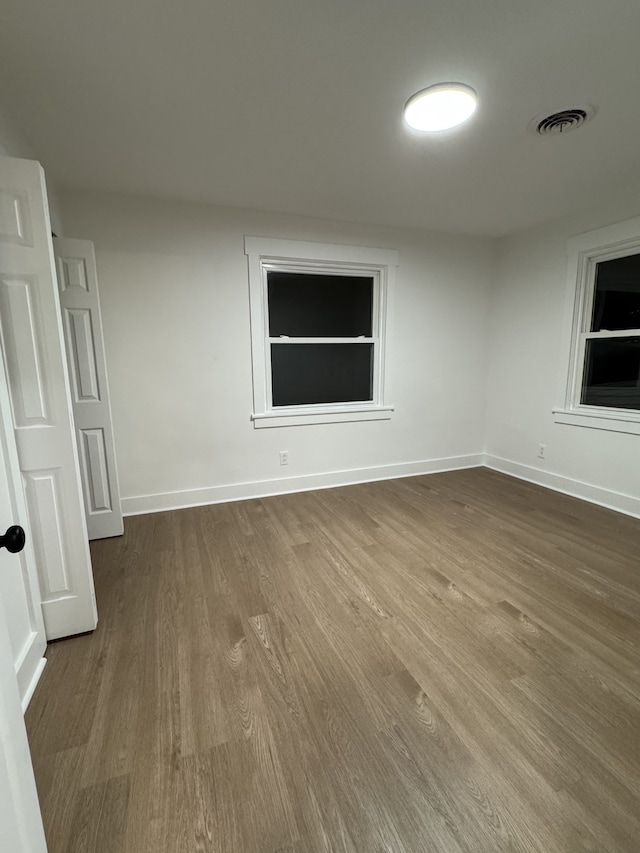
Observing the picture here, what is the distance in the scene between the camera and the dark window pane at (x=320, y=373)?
3.63 meters

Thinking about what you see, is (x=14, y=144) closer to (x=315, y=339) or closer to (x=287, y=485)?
(x=315, y=339)

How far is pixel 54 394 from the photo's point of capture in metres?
1.66

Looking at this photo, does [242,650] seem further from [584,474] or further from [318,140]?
[584,474]

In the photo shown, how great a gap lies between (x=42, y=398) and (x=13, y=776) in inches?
53.8

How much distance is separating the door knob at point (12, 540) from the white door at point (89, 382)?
2093 mm

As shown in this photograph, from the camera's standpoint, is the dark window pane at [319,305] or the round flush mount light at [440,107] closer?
the round flush mount light at [440,107]

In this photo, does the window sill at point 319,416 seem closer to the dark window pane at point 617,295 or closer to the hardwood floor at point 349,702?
the hardwood floor at point 349,702

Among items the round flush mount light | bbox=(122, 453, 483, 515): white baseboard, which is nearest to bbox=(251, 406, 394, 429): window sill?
bbox=(122, 453, 483, 515): white baseboard

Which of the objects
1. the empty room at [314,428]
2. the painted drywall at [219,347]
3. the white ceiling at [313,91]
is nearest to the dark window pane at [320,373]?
the empty room at [314,428]

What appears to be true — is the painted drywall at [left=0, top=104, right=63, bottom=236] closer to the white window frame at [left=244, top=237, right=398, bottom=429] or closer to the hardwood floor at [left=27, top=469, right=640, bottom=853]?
the white window frame at [left=244, top=237, right=398, bottom=429]

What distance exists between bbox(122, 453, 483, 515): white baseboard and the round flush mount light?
2.82 m

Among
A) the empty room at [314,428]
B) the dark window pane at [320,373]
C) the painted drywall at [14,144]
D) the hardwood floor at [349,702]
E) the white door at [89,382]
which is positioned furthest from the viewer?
the dark window pane at [320,373]

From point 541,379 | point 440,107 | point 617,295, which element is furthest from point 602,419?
point 440,107

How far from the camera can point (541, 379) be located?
149 inches
